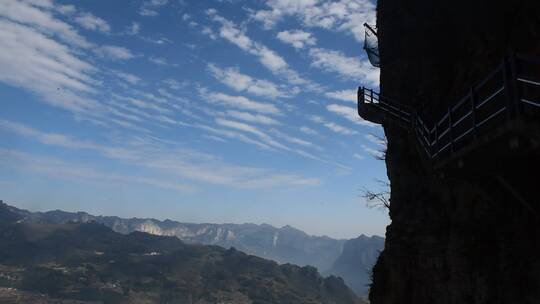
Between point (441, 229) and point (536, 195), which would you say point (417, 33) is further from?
point (536, 195)

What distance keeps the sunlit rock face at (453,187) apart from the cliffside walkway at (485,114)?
56 centimetres

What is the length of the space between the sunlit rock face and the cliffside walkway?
557 mm

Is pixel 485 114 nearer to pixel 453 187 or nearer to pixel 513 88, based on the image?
pixel 453 187

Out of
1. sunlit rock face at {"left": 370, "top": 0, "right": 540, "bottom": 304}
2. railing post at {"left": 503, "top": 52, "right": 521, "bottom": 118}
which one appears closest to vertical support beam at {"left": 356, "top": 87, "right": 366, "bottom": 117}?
sunlit rock face at {"left": 370, "top": 0, "right": 540, "bottom": 304}

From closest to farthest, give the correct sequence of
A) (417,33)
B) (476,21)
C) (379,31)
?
(476,21) < (417,33) < (379,31)

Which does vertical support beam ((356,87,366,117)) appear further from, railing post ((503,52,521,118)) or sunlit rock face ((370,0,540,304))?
railing post ((503,52,521,118))

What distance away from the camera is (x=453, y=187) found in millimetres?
18297

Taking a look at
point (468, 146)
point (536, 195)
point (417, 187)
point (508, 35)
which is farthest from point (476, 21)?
point (468, 146)

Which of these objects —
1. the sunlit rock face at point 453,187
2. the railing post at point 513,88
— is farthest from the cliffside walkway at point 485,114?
the sunlit rock face at point 453,187

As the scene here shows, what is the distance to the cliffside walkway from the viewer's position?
886 cm

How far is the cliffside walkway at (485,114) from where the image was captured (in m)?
8.86

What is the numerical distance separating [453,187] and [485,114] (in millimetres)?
3789

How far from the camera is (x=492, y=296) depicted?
1511 centimetres

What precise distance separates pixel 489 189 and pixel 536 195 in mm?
2038
